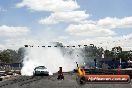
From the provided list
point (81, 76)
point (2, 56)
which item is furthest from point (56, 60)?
point (81, 76)

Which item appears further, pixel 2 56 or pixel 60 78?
pixel 2 56

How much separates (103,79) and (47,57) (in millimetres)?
137099

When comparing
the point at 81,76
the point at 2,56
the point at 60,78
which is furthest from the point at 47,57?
the point at 81,76

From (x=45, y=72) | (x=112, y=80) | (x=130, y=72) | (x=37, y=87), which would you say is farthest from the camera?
(x=45, y=72)

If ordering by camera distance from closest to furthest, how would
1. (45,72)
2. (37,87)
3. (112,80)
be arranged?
(112,80) < (37,87) < (45,72)

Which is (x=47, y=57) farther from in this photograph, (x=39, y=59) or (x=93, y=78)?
(x=93, y=78)

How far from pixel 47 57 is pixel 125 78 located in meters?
137

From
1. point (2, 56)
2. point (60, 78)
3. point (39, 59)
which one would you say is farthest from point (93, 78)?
point (2, 56)

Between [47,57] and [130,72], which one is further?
[47,57]

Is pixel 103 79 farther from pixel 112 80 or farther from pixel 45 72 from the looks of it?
pixel 45 72

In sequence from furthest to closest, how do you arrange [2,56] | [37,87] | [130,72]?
[2,56] < [130,72] < [37,87]

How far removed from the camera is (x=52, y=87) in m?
26.4

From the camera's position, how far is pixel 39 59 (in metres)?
150

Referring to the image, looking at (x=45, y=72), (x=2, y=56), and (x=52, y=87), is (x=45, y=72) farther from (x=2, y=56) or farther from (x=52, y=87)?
(x=2, y=56)
